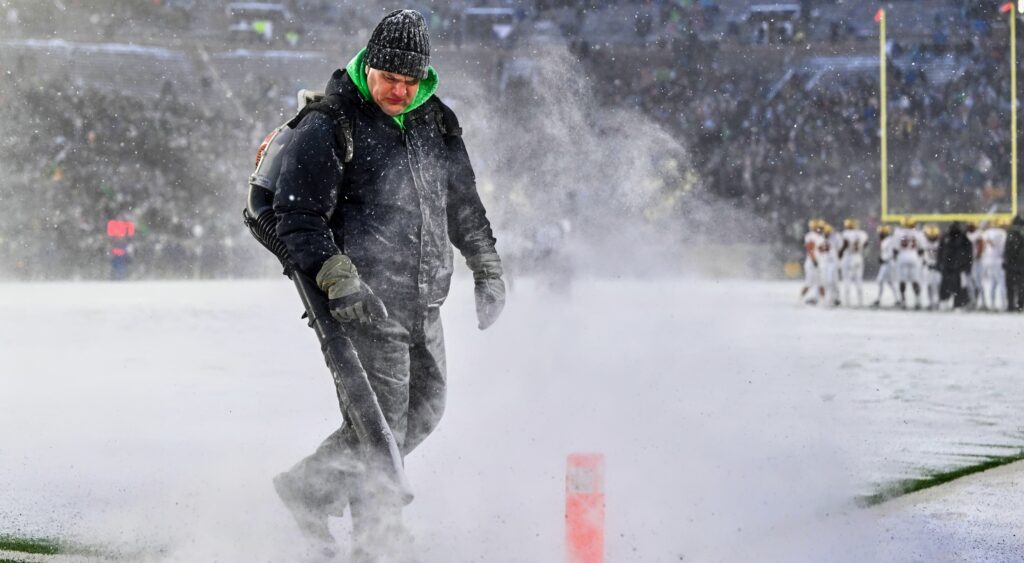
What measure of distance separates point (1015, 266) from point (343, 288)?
18.7 metres

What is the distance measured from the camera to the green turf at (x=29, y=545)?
152 inches

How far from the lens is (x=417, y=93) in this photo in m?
3.56

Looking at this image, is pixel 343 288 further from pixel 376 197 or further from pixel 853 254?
pixel 853 254

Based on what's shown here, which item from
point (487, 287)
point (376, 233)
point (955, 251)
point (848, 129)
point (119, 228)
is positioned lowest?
point (955, 251)

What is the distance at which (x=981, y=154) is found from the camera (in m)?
34.3

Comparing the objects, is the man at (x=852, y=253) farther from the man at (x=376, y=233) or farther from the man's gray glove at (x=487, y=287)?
the man at (x=376, y=233)

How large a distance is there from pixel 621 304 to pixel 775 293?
268 inches

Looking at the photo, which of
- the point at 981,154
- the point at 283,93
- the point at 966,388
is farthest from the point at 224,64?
the point at 966,388

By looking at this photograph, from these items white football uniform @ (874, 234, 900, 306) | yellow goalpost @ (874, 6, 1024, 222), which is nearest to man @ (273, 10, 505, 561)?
white football uniform @ (874, 234, 900, 306)

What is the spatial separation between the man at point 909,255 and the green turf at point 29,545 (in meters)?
17.9

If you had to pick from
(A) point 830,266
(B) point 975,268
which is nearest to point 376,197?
(A) point 830,266

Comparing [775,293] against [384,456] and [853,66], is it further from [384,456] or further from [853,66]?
[384,456]

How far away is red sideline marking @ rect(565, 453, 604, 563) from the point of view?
339 centimetres

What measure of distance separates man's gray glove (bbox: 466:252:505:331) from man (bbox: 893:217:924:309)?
1737cm
